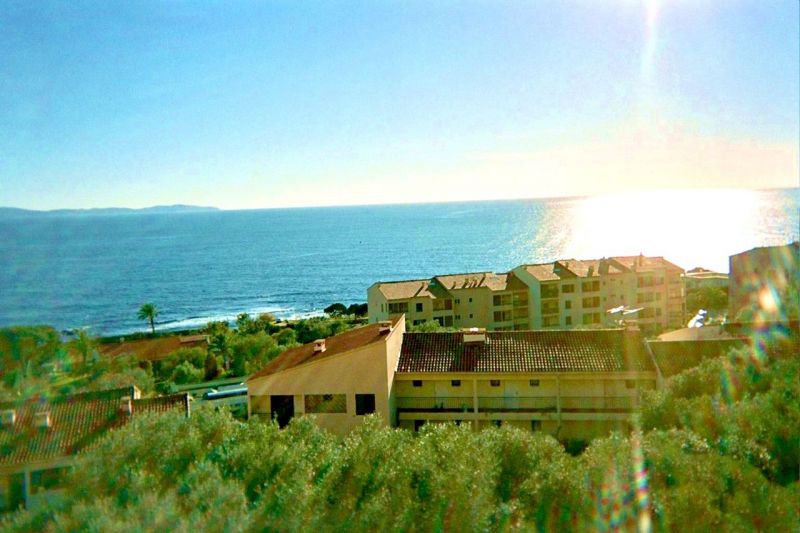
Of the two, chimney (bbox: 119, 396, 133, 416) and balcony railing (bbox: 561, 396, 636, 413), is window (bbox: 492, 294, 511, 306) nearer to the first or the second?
balcony railing (bbox: 561, 396, 636, 413)

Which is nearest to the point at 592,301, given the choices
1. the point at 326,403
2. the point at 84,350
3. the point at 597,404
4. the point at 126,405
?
the point at 597,404

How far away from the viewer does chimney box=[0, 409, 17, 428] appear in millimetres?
16344

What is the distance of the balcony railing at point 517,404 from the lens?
20828mm

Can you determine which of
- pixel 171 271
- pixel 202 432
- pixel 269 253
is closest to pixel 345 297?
pixel 171 271

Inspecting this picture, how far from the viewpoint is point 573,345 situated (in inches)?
873

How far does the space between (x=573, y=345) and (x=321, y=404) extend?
8.66 m

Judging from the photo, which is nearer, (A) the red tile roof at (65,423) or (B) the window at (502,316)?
(A) the red tile roof at (65,423)

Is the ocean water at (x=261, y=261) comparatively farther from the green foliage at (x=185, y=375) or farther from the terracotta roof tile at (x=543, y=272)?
the terracotta roof tile at (x=543, y=272)

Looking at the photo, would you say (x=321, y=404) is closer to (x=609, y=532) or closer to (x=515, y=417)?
(x=515, y=417)

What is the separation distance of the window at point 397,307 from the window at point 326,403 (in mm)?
25376

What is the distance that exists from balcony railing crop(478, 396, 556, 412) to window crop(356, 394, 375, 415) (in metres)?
3.56

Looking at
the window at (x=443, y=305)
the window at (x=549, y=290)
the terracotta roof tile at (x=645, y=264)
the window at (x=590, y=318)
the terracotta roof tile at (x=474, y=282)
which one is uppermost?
the terracotta roof tile at (x=645, y=264)

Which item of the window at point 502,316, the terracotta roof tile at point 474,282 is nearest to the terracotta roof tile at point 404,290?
the terracotta roof tile at point 474,282

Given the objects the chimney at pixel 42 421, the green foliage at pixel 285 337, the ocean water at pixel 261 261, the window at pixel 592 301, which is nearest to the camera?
the chimney at pixel 42 421
